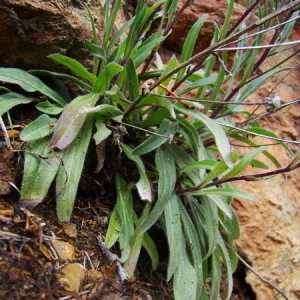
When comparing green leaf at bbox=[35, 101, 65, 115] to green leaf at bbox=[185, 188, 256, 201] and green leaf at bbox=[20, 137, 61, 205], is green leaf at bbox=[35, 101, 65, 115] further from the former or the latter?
green leaf at bbox=[185, 188, 256, 201]

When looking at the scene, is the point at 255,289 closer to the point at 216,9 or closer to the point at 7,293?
the point at 7,293

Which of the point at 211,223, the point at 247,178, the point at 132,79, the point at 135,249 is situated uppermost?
the point at 132,79

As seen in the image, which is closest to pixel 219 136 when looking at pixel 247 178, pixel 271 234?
pixel 247 178

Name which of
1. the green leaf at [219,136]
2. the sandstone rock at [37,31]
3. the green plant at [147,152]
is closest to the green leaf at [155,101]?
the green plant at [147,152]

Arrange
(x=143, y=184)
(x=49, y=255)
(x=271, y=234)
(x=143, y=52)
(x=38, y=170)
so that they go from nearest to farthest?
(x=49, y=255), (x=38, y=170), (x=143, y=184), (x=143, y=52), (x=271, y=234)

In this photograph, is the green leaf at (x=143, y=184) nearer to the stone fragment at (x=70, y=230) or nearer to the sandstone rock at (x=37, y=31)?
the stone fragment at (x=70, y=230)

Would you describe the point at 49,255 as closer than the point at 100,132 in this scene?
Yes

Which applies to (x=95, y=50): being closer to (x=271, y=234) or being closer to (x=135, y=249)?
(x=135, y=249)
